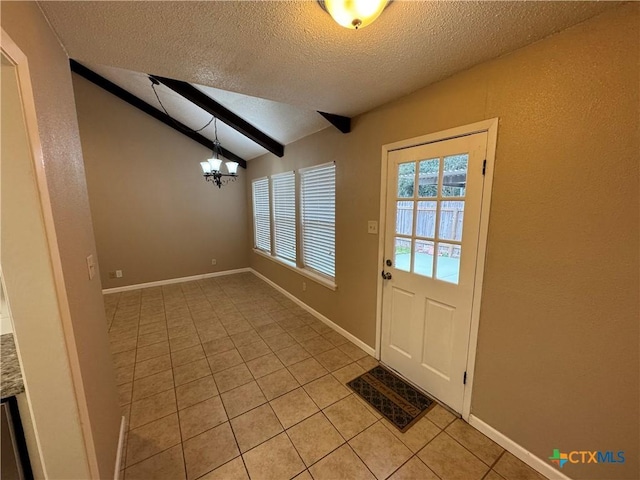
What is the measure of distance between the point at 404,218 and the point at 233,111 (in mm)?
2538

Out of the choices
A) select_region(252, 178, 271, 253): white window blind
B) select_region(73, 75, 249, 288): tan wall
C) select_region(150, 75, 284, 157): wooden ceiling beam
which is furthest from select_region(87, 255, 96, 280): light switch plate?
select_region(73, 75, 249, 288): tan wall

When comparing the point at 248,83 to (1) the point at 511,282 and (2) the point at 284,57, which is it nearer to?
(2) the point at 284,57

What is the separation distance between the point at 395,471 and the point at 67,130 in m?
2.55

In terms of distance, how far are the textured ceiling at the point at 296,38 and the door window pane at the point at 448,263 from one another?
3.76ft

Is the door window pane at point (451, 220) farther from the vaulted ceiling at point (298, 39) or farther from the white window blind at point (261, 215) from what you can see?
the white window blind at point (261, 215)

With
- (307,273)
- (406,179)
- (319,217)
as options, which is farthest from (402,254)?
(307,273)

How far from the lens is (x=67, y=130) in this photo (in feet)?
4.07

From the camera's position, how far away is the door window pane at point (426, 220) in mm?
1839

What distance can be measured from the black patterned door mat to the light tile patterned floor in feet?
0.20

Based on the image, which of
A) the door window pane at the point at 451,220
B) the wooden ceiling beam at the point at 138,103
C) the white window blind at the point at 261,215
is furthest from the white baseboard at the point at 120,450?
the wooden ceiling beam at the point at 138,103

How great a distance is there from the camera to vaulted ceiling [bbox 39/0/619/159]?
1073 millimetres

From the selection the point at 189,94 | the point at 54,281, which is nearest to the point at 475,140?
the point at 54,281

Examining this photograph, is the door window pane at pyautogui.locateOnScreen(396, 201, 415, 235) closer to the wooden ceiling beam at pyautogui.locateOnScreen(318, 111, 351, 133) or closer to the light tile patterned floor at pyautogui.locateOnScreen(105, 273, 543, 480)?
the wooden ceiling beam at pyautogui.locateOnScreen(318, 111, 351, 133)

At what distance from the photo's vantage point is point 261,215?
494cm
